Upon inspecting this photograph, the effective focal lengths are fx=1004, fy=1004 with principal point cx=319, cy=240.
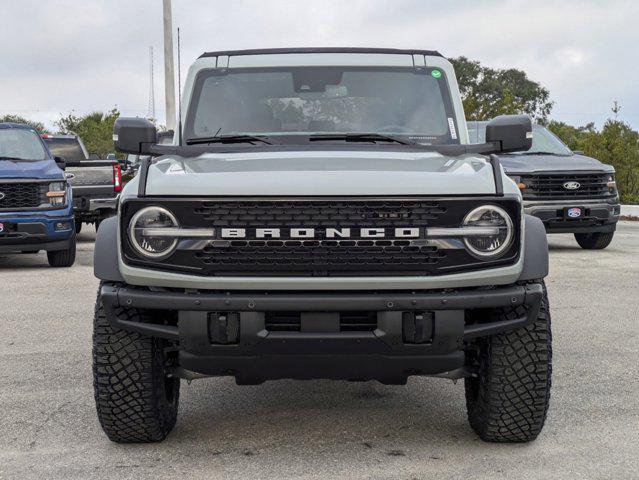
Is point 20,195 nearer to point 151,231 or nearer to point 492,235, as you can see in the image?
point 151,231

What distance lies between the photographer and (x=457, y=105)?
18.8 feet

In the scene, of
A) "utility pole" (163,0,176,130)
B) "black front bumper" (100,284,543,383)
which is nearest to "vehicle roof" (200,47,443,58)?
"black front bumper" (100,284,543,383)

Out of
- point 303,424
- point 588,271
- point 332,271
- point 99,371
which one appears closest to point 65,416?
point 99,371

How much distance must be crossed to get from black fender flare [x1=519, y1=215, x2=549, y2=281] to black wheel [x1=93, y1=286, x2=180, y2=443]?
1631 millimetres

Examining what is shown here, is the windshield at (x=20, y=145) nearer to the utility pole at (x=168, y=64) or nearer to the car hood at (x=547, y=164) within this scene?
the car hood at (x=547, y=164)

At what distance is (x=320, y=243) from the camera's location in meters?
4.08

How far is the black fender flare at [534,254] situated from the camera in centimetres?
420

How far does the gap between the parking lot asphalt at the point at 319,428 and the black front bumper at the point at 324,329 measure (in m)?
0.47

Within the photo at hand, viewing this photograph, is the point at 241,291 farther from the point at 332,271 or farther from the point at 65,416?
the point at 65,416

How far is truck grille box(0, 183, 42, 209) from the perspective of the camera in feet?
40.5

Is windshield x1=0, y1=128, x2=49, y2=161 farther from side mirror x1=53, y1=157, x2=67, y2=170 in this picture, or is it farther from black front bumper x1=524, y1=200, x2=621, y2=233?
black front bumper x1=524, y1=200, x2=621, y2=233

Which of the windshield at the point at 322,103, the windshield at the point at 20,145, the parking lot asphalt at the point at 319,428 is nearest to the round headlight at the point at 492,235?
the parking lot asphalt at the point at 319,428

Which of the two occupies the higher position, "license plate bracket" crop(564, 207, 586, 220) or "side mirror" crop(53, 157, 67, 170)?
"side mirror" crop(53, 157, 67, 170)

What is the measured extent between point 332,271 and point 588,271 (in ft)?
27.9
